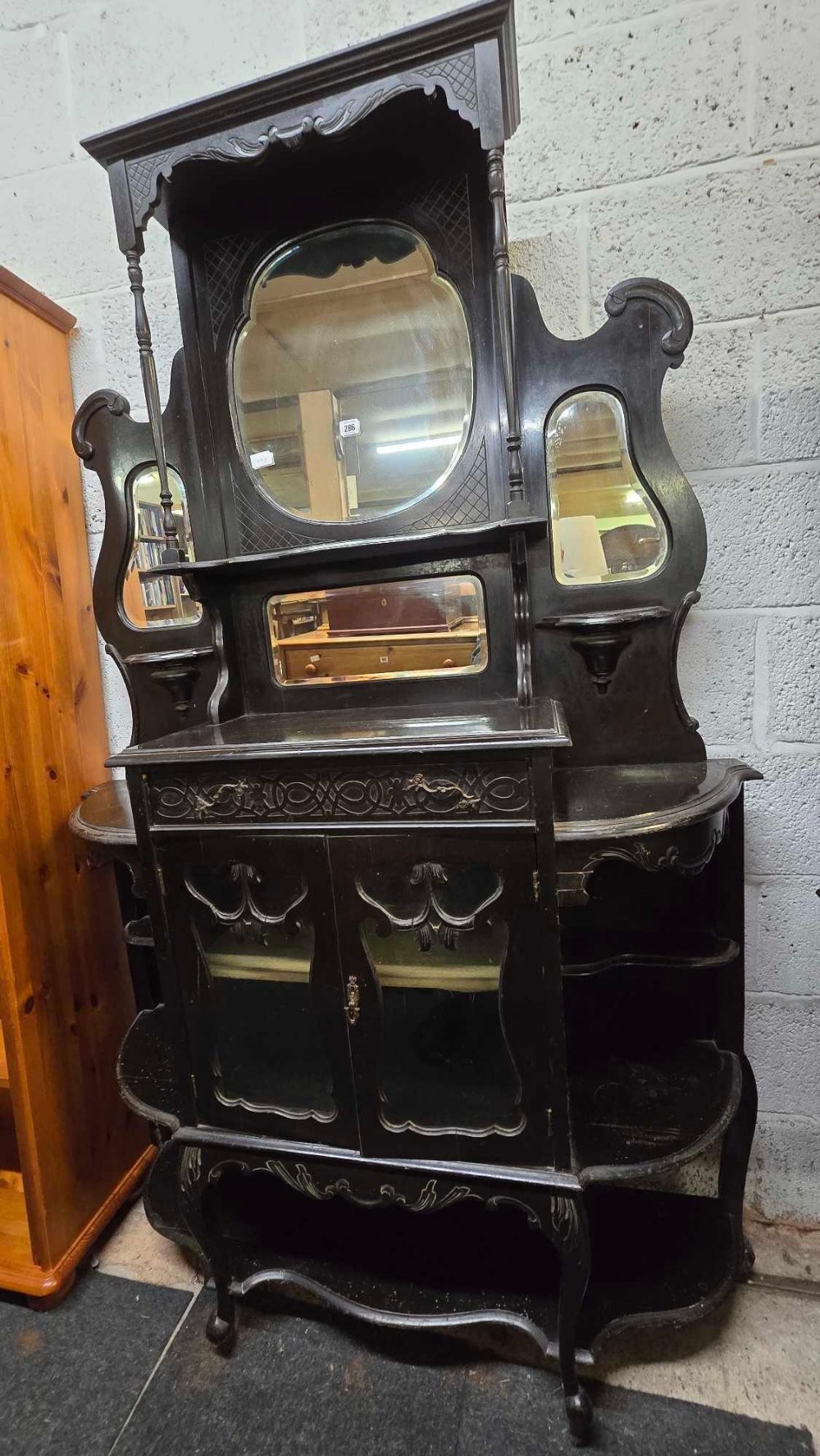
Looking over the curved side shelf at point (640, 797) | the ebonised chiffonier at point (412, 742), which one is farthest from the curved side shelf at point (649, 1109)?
the curved side shelf at point (640, 797)

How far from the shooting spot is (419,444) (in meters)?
1.17

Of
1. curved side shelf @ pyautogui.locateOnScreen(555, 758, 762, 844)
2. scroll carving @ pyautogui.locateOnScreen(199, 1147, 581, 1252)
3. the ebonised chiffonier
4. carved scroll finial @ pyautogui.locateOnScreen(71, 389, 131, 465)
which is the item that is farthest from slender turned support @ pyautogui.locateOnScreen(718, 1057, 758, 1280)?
carved scroll finial @ pyautogui.locateOnScreen(71, 389, 131, 465)

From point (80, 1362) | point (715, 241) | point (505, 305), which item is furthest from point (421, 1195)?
point (715, 241)

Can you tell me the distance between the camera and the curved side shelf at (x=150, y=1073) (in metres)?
1.16

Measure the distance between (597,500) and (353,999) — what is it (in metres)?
0.86

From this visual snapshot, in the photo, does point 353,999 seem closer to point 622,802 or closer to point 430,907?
point 430,907

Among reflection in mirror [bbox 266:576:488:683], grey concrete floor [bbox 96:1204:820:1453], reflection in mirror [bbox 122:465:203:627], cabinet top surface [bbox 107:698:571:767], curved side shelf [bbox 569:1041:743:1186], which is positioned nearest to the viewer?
cabinet top surface [bbox 107:698:571:767]

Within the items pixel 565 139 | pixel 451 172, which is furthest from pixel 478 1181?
pixel 565 139

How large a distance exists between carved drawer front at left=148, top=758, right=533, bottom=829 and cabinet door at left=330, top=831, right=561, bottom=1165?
39 millimetres

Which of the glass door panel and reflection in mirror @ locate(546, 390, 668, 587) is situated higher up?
reflection in mirror @ locate(546, 390, 668, 587)

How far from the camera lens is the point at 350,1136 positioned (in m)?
1.04

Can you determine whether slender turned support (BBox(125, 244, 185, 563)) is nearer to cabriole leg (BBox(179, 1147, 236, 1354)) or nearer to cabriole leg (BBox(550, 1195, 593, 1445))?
cabriole leg (BBox(179, 1147, 236, 1354))

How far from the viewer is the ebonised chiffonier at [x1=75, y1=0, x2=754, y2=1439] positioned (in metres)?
0.94

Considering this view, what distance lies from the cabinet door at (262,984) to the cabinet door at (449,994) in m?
0.03
